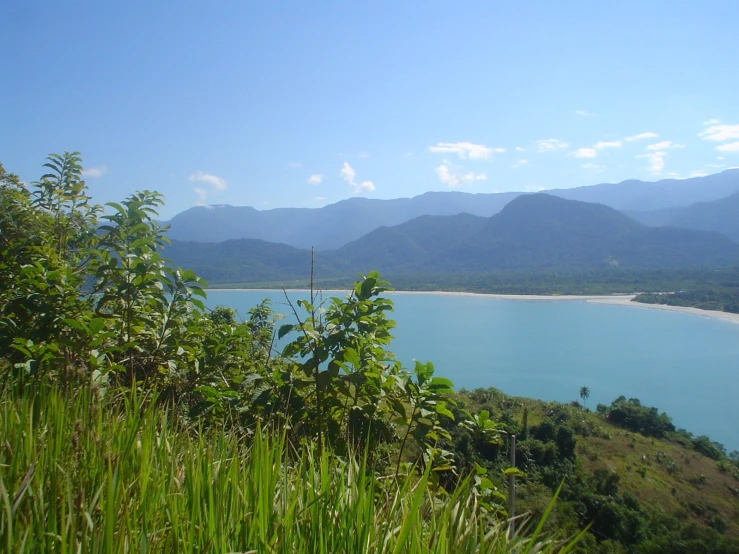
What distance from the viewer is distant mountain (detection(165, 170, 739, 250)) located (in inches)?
3399

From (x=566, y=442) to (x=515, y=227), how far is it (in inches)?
4359

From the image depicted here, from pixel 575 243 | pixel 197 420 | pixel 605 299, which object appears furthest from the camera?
pixel 575 243

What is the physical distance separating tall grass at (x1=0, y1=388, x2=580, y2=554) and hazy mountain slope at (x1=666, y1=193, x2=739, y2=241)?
474 ft

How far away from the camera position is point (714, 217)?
5069 inches

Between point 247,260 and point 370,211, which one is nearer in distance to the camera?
point 247,260

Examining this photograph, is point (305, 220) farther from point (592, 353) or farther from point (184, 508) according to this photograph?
point (184, 508)

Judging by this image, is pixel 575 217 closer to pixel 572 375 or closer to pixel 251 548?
pixel 572 375

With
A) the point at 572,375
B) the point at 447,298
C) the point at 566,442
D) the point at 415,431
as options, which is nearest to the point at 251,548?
the point at 415,431

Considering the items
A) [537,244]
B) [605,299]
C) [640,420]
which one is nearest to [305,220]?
[537,244]

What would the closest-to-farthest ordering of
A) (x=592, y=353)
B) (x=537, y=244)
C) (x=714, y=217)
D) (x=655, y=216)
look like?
(x=592, y=353)
(x=537, y=244)
(x=714, y=217)
(x=655, y=216)

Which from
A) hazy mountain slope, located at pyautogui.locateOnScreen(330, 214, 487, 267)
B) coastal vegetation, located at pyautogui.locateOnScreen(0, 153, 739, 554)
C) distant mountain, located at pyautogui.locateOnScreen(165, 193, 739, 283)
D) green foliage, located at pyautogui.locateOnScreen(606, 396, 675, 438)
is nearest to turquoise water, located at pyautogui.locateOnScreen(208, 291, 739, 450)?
green foliage, located at pyautogui.locateOnScreen(606, 396, 675, 438)

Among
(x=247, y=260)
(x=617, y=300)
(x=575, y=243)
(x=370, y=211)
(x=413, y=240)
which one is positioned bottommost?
(x=617, y=300)

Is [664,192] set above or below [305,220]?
above

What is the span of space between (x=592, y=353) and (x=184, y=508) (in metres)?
44.5
